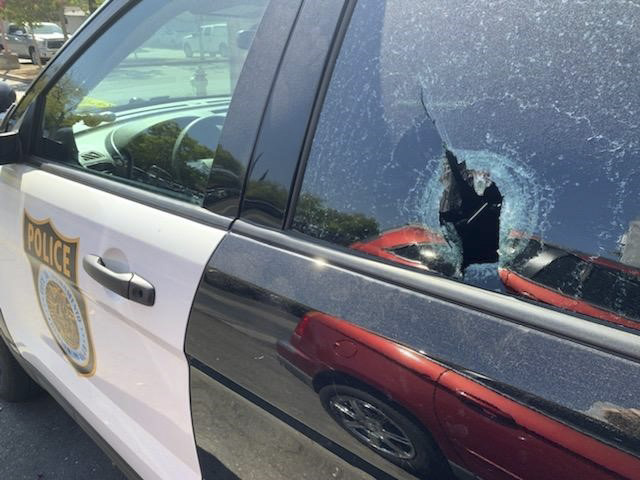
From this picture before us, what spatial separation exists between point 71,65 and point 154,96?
0.38m

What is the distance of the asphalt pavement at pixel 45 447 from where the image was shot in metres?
2.13

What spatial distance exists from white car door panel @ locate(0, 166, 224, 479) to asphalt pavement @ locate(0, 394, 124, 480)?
0.57m

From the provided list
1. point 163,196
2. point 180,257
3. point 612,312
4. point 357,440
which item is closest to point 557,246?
point 612,312

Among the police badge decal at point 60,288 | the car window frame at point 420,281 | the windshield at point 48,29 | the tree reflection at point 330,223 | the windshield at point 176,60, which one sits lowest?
the police badge decal at point 60,288

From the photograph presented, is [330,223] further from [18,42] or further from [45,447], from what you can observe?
[18,42]

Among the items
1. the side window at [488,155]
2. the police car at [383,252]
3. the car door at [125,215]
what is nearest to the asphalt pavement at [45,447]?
the car door at [125,215]

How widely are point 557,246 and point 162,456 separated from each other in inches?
44.3

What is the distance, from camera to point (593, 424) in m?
0.70

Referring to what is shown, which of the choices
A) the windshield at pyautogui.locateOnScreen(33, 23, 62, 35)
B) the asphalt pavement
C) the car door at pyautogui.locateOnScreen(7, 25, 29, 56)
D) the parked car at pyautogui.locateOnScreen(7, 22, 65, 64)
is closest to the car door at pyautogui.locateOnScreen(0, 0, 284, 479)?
the asphalt pavement

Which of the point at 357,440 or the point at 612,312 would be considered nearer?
the point at 612,312

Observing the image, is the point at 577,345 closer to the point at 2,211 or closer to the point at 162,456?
the point at 162,456

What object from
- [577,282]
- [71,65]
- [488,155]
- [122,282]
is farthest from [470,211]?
[71,65]

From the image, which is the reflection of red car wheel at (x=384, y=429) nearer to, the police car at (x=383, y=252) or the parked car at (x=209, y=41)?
the police car at (x=383, y=252)

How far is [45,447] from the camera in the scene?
7.41ft
